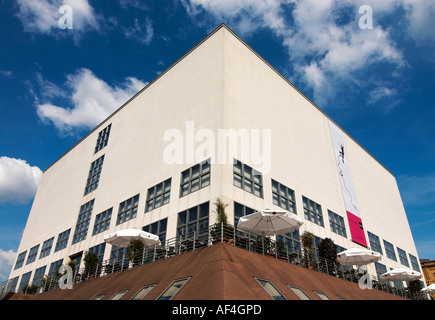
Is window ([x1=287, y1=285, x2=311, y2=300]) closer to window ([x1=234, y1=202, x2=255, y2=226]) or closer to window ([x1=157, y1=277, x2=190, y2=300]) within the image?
window ([x1=157, y1=277, x2=190, y2=300])

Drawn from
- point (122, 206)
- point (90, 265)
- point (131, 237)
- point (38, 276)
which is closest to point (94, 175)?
point (122, 206)

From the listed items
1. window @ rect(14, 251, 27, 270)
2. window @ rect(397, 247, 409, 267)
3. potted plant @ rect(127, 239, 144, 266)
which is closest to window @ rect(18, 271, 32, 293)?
window @ rect(14, 251, 27, 270)

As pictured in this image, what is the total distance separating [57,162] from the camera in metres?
47.9

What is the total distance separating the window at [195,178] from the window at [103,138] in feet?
57.3

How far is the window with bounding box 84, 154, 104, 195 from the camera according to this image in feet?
117

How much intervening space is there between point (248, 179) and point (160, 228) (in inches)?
305

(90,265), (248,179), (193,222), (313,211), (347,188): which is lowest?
(90,265)

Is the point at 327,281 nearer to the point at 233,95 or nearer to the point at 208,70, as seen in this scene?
the point at 233,95

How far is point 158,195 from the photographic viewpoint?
2634cm

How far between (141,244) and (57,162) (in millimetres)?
33738

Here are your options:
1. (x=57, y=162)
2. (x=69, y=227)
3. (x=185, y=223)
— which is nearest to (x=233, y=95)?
(x=185, y=223)

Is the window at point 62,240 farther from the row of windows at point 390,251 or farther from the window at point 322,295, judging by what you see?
the row of windows at point 390,251

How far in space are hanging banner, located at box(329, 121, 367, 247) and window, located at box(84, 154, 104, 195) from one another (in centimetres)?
2710

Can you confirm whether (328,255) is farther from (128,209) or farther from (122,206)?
(122,206)
